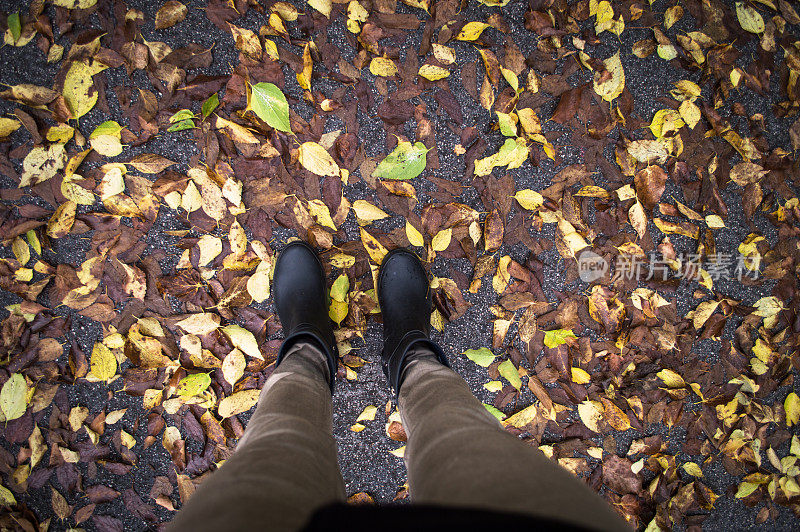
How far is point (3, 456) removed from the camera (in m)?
1.34

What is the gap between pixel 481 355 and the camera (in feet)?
4.68

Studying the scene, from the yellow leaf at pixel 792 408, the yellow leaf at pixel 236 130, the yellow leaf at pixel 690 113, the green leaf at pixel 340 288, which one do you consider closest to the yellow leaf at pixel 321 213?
the green leaf at pixel 340 288

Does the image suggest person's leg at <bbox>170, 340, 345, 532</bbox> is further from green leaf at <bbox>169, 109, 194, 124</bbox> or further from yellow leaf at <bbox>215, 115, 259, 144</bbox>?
green leaf at <bbox>169, 109, 194, 124</bbox>

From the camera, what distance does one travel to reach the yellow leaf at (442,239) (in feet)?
4.53

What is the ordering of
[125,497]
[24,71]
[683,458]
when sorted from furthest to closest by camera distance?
[683,458]
[125,497]
[24,71]

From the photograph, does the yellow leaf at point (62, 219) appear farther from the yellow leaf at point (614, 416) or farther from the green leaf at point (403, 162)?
the yellow leaf at point (614, 416)

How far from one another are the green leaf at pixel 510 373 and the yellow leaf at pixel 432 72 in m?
1.07

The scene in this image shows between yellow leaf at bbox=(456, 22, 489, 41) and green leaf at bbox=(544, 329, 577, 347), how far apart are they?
3.61ft

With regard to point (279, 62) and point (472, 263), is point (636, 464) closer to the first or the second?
point (472, 263)

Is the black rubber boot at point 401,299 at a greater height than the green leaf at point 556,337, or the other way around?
the black rubber boot at point 401,299

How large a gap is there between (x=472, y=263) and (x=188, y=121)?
110 centimetres

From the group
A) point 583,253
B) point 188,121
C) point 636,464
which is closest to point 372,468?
point 636,464

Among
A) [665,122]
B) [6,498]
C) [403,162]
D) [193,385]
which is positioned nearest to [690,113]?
[665,122]

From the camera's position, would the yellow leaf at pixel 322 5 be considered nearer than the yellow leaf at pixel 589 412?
Yes
